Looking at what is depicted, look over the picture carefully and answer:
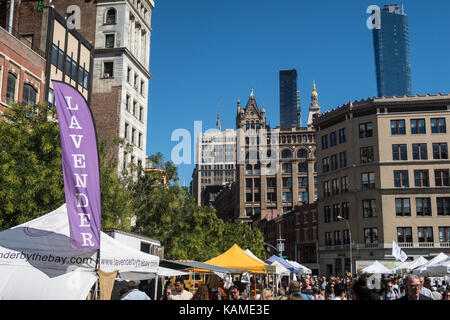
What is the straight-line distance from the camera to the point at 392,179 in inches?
2613

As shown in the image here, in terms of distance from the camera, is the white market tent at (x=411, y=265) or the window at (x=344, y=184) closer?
the white market tent at (x=411, y=265)

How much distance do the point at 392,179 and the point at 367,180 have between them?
347cm

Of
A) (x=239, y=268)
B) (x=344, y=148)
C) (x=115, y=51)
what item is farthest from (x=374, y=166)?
(x=239, y=268)

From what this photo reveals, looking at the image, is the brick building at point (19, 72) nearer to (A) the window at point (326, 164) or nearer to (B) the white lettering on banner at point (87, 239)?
(B) the white lettering on banner at point (87, 239)

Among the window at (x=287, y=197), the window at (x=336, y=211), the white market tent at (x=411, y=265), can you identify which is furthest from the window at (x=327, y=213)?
the window at (x=287, y=197)

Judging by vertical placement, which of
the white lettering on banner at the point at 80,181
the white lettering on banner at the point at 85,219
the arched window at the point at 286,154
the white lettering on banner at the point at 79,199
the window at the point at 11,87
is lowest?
the white lettering on banner at the point at 85,219

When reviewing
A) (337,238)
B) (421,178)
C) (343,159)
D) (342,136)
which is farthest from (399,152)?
(337,238)

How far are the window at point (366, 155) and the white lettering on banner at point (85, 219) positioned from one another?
2505 inches

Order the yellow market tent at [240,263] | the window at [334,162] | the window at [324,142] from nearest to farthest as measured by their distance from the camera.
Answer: the yellow market tent at [240,263] → the window at [334,162] → the window at [324,142]

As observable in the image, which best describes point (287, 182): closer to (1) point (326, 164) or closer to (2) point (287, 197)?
(2) point (287, 197)

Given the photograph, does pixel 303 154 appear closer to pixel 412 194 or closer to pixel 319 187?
pixel 319 187

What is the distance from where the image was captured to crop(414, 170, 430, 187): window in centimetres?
6588

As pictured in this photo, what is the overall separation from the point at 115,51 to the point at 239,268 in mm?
36030

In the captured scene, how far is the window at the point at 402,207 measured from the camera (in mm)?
65000
